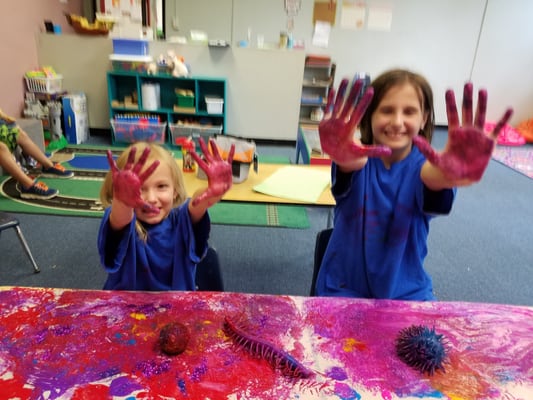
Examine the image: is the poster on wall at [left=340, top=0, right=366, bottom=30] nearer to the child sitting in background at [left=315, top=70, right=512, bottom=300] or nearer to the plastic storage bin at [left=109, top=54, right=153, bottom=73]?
the plastic storage bin at [left=109, top=54, right=153, bottom=73]

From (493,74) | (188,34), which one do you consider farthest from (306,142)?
(493,74)

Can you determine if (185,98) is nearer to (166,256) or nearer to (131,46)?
(131,46)

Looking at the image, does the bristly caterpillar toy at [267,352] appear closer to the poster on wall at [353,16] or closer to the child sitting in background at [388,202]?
the child sitting in background at [388,202]

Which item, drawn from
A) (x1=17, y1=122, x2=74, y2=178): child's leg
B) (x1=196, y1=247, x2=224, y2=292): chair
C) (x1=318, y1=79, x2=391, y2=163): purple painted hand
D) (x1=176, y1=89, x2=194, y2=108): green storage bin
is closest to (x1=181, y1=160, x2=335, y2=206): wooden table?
(x1=196, y1=247, x2=224, y2=292): chair

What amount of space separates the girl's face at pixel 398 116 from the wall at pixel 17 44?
3.98 meters

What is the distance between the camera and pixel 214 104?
4457 mm

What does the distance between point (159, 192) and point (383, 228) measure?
2.04 ft

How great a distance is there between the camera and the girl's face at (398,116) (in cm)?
104

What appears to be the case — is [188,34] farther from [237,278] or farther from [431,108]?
[431,108]

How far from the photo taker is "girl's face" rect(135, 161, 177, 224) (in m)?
1.07

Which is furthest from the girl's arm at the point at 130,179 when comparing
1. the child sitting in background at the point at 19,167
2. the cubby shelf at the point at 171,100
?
the cubby shelf at the point at 171,100

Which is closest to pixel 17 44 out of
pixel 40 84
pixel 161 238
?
pixel 40 84

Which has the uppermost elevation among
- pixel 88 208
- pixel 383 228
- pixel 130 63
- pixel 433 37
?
pixel 433 37

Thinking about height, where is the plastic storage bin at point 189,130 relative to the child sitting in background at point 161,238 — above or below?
below
